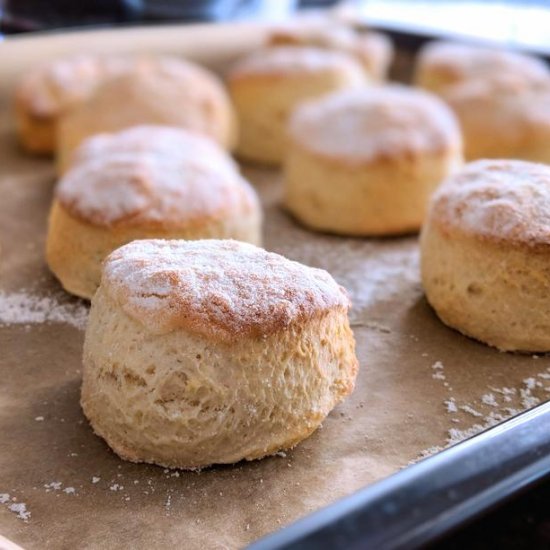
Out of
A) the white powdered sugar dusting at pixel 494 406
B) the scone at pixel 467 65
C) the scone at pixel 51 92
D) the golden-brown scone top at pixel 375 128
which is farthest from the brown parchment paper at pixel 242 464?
the scone at pixel 467 65

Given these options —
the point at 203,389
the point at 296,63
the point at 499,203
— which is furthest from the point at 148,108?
the point at 203,389

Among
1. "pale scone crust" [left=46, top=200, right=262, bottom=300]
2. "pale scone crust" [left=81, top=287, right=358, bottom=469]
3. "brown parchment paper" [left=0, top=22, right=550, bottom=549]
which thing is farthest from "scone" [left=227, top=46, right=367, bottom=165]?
"pale scone crust" [left=81, top=287, right=358, bottom=469]

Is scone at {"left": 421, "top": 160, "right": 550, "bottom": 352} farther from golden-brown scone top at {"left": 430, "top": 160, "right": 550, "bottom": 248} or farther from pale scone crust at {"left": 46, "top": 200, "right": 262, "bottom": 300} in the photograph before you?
pale scone crust at {"left": 46, "top": 200, "right": 262, "bottom": 300}

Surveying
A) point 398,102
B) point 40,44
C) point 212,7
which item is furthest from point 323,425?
point 212,7

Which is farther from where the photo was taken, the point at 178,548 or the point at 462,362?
the point at 462,362

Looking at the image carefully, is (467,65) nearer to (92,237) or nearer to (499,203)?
(499,203)

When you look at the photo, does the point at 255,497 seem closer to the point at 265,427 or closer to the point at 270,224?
the point at 265,427

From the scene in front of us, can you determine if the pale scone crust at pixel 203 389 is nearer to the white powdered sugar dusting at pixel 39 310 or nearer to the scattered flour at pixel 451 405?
the scattered flour at pixel 451 405
